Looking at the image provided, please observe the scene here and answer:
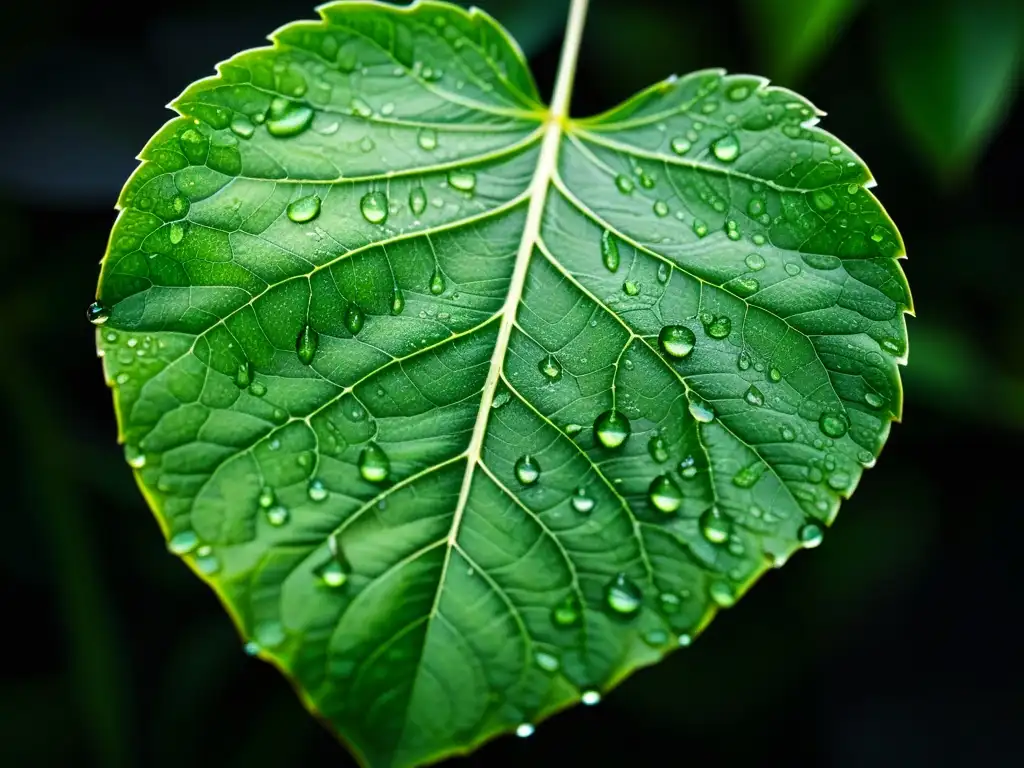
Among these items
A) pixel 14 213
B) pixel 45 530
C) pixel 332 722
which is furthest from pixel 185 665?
pixel 332 722

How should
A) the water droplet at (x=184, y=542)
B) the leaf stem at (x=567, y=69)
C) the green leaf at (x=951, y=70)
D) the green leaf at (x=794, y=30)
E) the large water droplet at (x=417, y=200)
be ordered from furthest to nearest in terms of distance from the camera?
the green leaf at (x=951, y=70) → the green leaf at (x=794, y=30) → the leaf stem at (x=567, y=69) → the large water droplet at (x=417, y=200) → the water droplet at (x=184, y=542)

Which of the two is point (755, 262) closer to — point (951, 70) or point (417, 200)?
point (417, 200)

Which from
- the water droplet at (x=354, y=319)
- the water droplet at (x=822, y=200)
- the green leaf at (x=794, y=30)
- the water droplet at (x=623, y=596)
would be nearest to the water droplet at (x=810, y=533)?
the water droplet at (x=623, y=596)

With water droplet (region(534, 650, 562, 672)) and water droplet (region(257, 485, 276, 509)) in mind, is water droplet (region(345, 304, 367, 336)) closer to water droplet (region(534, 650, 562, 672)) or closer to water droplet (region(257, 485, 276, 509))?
water droplet (region(257, 485, 276, 509))

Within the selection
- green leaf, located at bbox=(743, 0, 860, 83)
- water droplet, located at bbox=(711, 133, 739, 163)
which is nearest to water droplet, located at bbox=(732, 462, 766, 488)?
water droplet, located at bbox=(711, 133, 739, 163)

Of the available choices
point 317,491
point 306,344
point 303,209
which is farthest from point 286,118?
point 317,491

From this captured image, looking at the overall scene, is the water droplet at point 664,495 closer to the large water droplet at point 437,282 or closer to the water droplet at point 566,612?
the water droplet at point 566,612

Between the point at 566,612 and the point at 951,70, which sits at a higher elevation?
the point at 951,70
